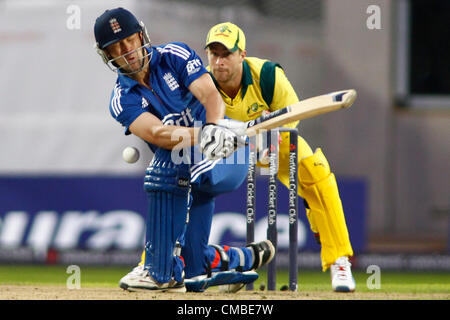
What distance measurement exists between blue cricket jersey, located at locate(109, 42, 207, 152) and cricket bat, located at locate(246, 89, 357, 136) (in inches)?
14.6

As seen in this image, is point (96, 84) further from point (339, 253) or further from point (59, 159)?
point (339, 253)

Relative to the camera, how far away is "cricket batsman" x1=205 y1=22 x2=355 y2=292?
4.67 metres

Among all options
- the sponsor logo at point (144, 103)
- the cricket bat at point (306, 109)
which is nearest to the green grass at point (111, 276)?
the cricket bat at point (306, 109)

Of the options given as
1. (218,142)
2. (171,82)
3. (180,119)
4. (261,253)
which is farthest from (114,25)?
(261,253)

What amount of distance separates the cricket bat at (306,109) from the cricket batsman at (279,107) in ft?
1.27

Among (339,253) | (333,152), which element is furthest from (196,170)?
(333,152)

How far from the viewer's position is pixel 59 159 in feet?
29.1

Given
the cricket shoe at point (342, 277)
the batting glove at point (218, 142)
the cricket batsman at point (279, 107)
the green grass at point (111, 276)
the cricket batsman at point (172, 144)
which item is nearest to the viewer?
the batting glove at point (218, 142)

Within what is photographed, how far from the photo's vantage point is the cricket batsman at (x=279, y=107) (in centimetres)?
467

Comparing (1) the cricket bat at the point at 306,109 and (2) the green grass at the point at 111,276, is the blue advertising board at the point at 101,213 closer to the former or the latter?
(2) the green grass at the point at 111,276

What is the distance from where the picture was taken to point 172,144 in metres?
4.10

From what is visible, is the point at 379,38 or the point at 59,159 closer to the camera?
the point at 59,159

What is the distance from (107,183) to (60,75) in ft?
4.92

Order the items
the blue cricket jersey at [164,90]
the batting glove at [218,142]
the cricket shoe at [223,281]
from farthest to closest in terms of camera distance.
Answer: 1. the cricket shoe at [223,281]
2. the blue cricket jersey at [164,90]
3. the batting glove at [218,142]
